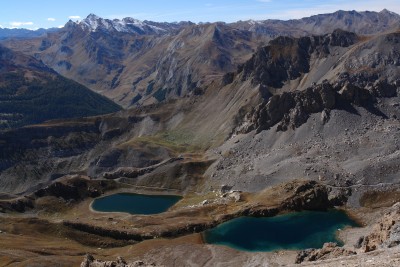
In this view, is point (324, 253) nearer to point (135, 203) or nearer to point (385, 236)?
point (385, 236)

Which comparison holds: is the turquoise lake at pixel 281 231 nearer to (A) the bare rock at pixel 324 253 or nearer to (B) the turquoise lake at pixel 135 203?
(A) the bare rock at pixel 324 253

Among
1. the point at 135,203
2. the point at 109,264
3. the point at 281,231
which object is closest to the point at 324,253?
the point at 109,264

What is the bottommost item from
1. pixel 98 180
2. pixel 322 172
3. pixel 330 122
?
pixel 98 180

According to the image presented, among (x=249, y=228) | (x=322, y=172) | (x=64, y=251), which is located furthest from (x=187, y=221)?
(x=322, y=172)

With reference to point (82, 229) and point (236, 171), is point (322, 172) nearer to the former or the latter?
point (236, 171)

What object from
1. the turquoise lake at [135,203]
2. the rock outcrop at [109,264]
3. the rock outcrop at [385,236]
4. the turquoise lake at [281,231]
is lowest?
the turquoise lake at [135,203]

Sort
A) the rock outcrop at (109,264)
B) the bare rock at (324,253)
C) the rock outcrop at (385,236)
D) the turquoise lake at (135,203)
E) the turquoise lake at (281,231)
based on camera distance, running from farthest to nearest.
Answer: the turquoise lake at (135,203) → the turquoise lake at (281,231) → the rock outcrop at (109,264) → the bare rock at (324,253) → the rock outcrop at (385,236)

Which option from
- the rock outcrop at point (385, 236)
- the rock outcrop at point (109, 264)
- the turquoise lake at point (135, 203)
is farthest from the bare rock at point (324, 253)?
the turquoise lake at point (135, 203)
